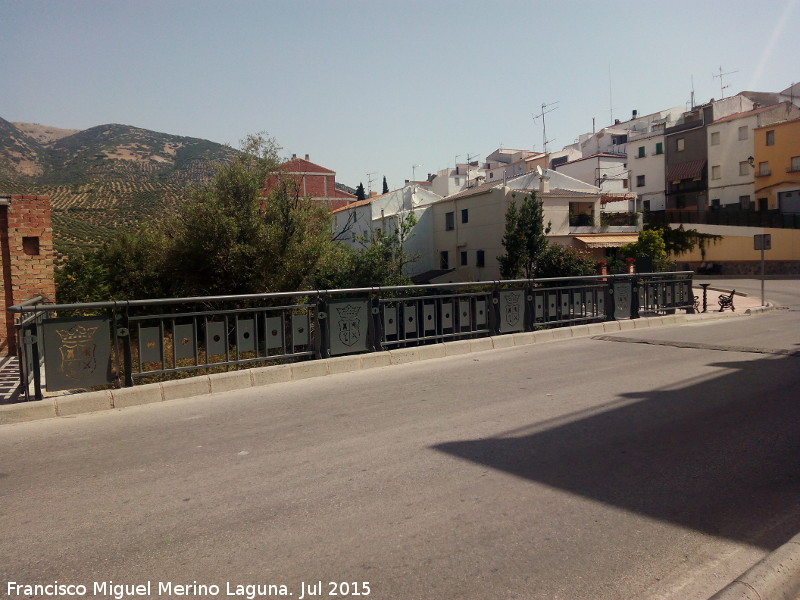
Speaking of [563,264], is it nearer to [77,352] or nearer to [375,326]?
[375,326]

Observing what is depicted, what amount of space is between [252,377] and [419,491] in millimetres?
4493

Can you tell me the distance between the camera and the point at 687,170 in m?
54.3

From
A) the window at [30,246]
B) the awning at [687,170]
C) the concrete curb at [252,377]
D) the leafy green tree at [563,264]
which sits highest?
the awning at [687,170]

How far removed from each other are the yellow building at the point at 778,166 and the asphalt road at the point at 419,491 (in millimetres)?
47571

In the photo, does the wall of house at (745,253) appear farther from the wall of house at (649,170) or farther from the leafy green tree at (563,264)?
the leafy green tree at (563,264)

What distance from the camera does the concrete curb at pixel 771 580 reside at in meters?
2.88

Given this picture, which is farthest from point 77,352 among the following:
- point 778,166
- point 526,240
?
point 778,166

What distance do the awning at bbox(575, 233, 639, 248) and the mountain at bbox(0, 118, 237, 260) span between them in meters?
26.3

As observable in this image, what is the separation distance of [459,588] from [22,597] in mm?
2205

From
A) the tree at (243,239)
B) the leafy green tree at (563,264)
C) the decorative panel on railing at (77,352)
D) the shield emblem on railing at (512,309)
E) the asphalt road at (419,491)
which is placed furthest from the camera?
the leafy green tree at (563,264)

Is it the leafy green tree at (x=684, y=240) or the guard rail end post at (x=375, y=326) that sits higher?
the leafy green tree at (x=684, y=240)

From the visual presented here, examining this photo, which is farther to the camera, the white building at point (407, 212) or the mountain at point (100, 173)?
the white building at point (407, 212)

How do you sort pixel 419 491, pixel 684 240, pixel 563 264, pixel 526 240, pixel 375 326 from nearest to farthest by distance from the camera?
pixel 419 491
pixel 375 326
pixel 563 264
pixel 526 240
pixel 684 240

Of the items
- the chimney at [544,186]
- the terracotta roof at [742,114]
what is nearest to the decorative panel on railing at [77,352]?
the chimney at [544,186]
